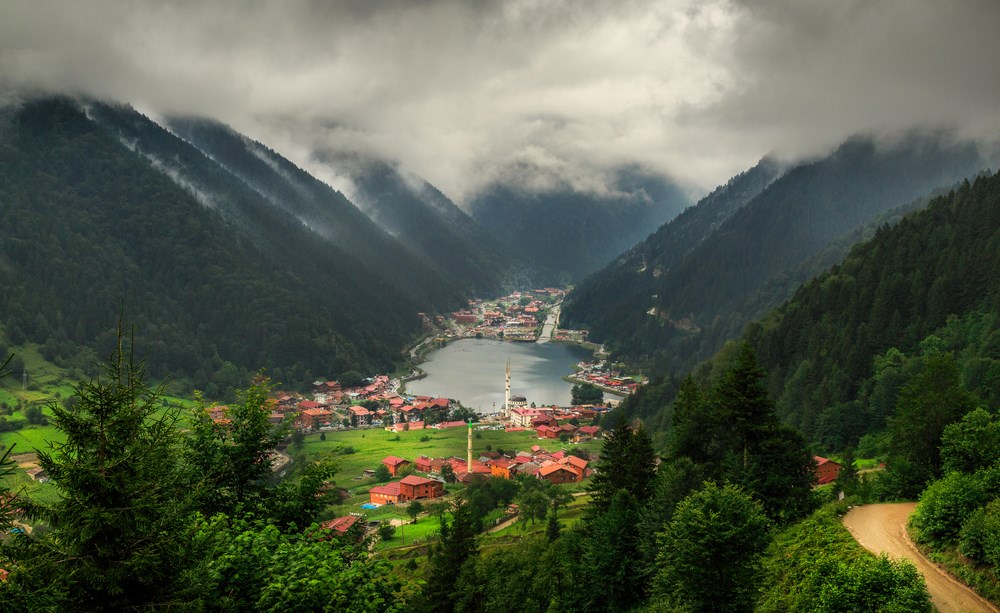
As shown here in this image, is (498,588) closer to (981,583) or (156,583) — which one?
(981,583)

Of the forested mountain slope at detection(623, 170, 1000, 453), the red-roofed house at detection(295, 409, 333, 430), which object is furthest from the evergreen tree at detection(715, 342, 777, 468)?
the red-roofed house at detection(295, 409, 333, 430)

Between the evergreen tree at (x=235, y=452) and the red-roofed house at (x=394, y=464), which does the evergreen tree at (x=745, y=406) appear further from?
the red-roofed house at (x=394, y=464)

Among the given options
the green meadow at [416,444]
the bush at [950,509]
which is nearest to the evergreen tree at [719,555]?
the bush at [950,509]

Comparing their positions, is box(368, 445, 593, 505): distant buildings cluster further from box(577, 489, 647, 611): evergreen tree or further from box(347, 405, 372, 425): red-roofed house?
box(577, 489, 647, 611): evergreen tree

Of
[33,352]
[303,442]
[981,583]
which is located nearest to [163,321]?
[33,352]

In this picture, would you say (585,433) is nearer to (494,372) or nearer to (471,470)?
(471,470)

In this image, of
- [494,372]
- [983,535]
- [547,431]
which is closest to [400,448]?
[547,431]
